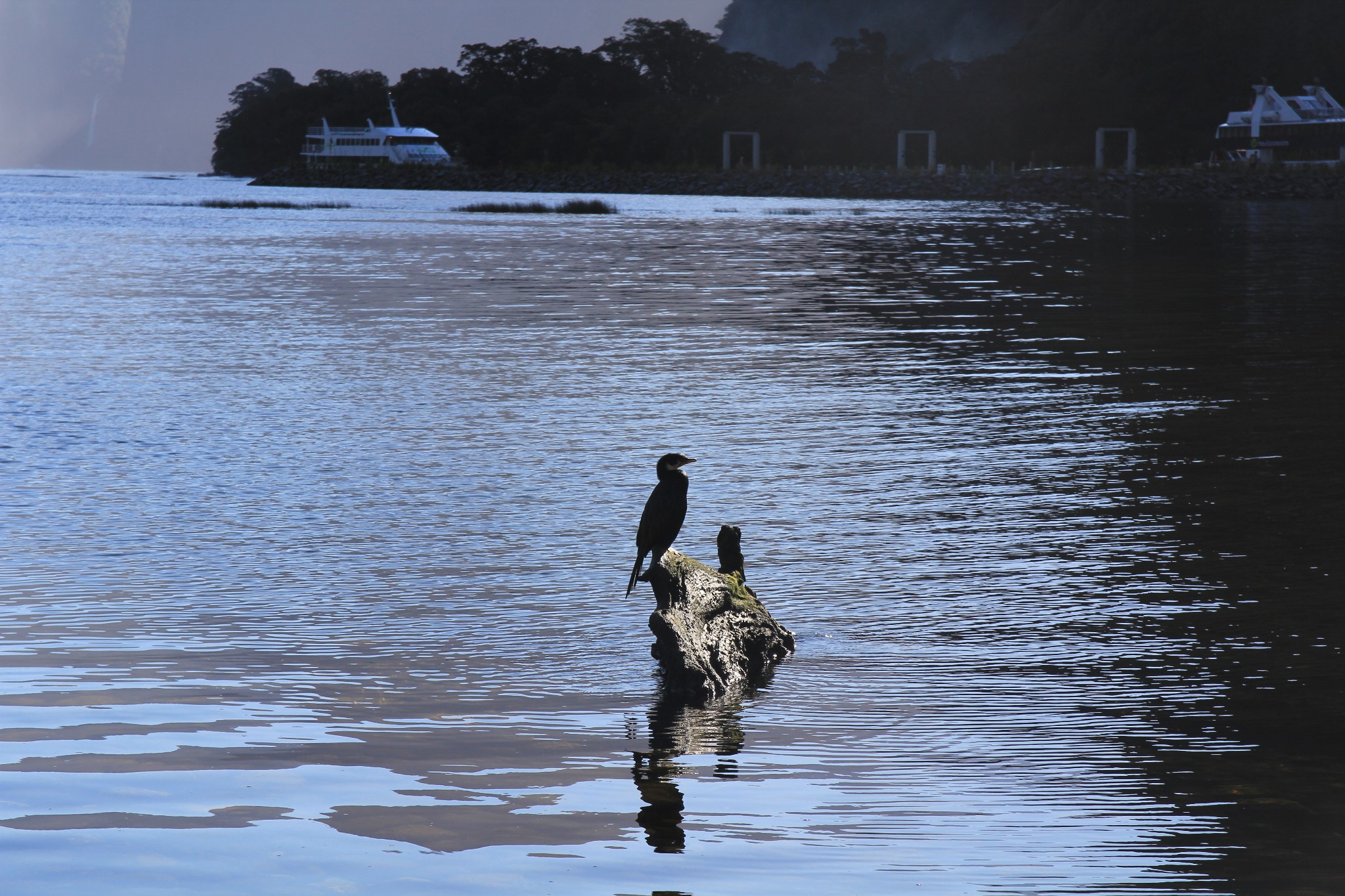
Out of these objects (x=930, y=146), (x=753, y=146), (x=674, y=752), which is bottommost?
(x=674, y=752)

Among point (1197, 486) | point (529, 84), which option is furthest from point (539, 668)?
point (529, 84)

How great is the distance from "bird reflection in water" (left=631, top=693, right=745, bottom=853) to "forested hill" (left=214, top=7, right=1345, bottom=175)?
360ft

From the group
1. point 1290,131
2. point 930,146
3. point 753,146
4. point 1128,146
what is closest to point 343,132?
point 753,146

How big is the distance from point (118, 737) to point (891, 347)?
1476cm

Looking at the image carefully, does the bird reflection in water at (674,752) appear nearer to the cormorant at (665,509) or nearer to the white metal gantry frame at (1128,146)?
the cormorant at (665,509)

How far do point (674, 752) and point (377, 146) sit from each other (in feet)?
477

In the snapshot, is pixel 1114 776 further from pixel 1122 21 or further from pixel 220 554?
pixel 1122 21

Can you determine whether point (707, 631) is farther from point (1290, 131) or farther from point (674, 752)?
point (1290, 131)

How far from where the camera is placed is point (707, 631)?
6539 millimetres

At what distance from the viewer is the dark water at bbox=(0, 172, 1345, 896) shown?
478cm

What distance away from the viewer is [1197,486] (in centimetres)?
1059

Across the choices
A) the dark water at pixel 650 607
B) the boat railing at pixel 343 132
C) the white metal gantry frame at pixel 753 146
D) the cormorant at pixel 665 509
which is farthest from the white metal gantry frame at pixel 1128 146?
the cormorant at pixel 665 509

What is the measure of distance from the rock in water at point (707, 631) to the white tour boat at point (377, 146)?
13573cm

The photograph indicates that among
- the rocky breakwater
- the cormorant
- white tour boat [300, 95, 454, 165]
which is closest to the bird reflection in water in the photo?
the cormorant
